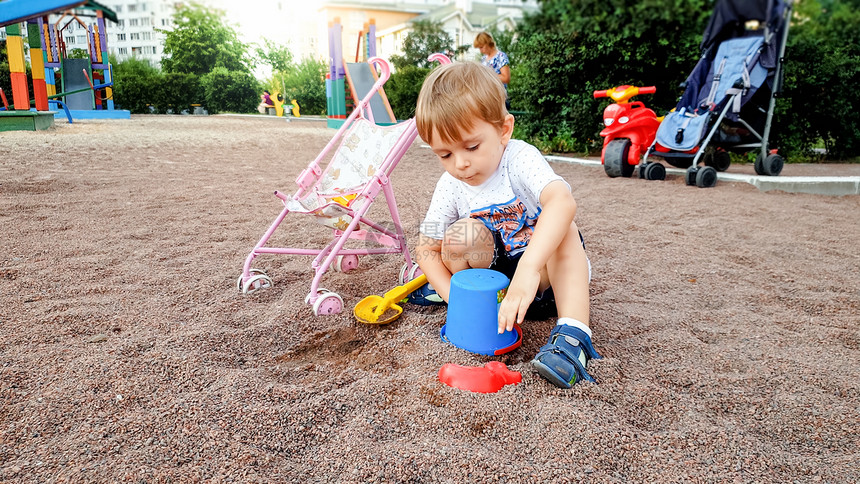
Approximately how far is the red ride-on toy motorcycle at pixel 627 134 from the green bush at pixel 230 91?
11989 millimetres

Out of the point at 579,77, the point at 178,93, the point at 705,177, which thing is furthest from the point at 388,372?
the point at 178,93

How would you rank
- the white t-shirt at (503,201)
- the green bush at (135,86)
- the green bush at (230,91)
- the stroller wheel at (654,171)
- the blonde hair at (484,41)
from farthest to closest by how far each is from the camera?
the green bush at (135,86)
the green bush at (230,91)
the blonde hair at (484,41)
the stroller wheel at (654,171)
the white t-shirt at (503,201)

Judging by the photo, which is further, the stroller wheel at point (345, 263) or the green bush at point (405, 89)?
the green bush at point (405, 89)

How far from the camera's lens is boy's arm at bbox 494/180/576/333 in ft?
4.55

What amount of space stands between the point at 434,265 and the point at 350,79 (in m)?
11.0

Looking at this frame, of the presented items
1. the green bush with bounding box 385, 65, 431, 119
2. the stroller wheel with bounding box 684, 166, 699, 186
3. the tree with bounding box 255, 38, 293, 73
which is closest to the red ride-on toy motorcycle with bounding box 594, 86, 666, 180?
the stroller wheel with bounding box 684, 166, 699, 186

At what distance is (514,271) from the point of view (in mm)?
1796

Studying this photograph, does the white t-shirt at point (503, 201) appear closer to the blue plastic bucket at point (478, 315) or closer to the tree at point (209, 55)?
the blue plastic bucket at point (478, 315)

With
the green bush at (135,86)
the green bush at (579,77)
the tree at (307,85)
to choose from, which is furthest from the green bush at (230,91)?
the green bush at (579,77)

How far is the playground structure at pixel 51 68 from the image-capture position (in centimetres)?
132

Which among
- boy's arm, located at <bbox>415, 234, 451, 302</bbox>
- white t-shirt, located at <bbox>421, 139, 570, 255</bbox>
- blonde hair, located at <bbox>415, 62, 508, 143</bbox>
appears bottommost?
boy's arm, located at <bbox>415, 234, 451, 302</bbox>

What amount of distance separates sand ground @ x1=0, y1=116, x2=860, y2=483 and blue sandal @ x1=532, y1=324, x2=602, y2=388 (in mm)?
37

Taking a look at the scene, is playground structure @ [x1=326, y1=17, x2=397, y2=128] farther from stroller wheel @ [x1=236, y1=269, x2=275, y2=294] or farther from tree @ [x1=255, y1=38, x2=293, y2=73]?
stroller wheel @ [x1=236, y1=269, x2=275, y2=294]

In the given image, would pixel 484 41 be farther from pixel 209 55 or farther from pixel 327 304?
pixel 209 55
